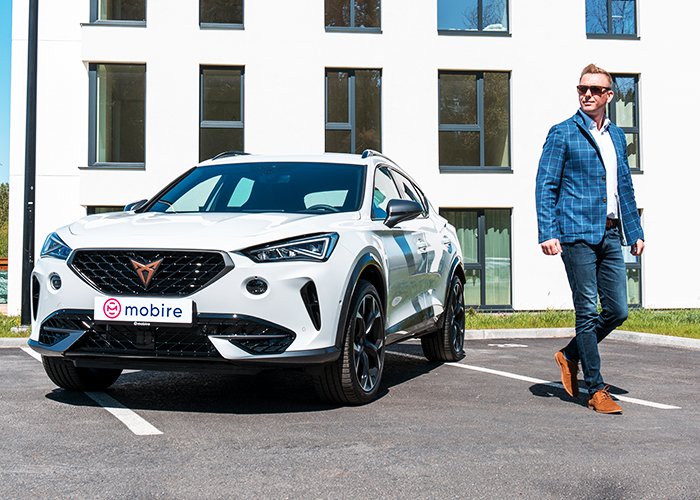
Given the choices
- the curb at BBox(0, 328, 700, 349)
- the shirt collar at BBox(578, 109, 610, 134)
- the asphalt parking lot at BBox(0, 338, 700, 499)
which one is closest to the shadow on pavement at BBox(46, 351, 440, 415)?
the asphalt parking lot at BBox(0, 338, 700, 499)

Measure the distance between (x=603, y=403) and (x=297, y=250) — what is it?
213cm

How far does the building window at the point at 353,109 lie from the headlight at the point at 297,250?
10.8 metres

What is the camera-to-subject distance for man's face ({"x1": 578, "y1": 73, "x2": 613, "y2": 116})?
5.03 meters

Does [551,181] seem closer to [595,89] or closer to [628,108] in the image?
[595,89]

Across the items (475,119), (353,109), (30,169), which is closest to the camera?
(30,169)

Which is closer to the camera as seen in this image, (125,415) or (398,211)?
(125,415)

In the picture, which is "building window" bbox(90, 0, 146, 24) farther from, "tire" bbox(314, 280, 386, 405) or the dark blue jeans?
the dark blue jeans

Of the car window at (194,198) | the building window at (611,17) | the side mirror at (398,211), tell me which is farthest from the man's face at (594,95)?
the building window at (611,17)

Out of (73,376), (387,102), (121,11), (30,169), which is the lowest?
(73,376)

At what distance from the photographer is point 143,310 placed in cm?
434

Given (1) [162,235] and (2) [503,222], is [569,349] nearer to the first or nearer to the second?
(1) [162,235]

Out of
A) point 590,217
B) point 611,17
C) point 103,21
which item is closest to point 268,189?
point 590,217

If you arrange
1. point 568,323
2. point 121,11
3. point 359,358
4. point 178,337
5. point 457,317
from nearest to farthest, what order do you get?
point 178,337, point 359,358, point 457,317, point 568,323, point 121,11

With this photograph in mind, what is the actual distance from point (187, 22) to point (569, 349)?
1189cm
